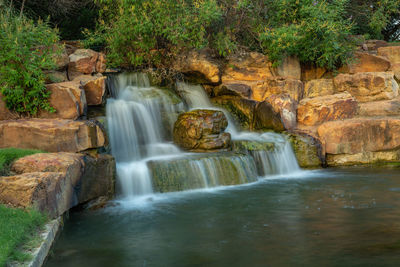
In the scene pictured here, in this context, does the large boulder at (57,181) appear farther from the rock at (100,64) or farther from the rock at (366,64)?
the rock at (366,64)

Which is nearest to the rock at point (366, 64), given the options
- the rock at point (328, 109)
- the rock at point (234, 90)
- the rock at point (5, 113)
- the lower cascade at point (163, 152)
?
the rock at point (328, 109)

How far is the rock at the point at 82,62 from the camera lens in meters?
10.8

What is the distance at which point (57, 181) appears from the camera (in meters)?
5.55

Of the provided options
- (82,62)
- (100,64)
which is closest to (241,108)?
(100,64)

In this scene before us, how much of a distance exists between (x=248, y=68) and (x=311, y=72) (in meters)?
2.55

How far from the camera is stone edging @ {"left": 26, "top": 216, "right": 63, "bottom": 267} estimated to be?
4.03 metres

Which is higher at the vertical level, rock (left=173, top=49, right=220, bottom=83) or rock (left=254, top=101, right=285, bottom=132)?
rock (left=173, top=49, right=220, bottom=83)

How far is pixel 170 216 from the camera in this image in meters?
6.43

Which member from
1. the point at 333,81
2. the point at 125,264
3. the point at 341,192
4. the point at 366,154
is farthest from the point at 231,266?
the point at 333,81

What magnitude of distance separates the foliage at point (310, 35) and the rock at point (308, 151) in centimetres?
404

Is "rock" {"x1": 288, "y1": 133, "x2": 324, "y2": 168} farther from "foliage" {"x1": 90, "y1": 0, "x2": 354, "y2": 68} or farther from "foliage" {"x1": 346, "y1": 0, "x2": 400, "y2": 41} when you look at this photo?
"foliage" {"x1": 346, "y1": 0, "x2": 400, "y2": 41}

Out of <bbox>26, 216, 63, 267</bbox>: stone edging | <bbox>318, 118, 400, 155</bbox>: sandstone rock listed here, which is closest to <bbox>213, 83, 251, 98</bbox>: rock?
<bbox>318, 118, 400, 155</bbox>: sandstone rock

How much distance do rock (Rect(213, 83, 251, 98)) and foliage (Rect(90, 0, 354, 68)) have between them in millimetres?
1389

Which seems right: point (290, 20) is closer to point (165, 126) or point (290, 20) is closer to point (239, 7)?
point (239, 7)
